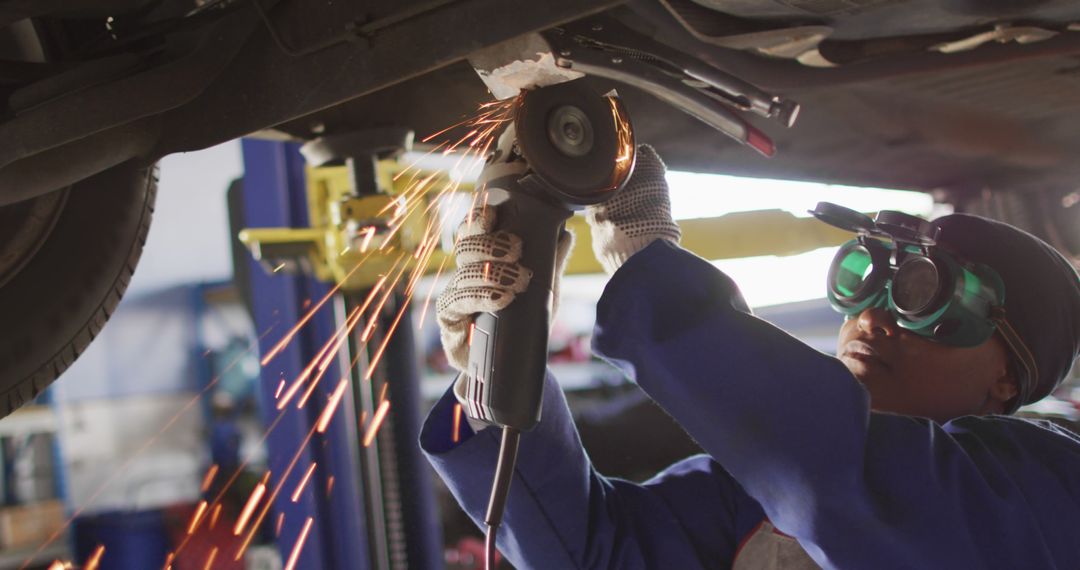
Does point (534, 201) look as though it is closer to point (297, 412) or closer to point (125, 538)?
point (297, 412)

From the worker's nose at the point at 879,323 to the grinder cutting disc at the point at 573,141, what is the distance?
2.10ft

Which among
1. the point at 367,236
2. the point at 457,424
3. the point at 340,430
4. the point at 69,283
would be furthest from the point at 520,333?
the point at 340,430

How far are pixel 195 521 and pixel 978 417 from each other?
416cm

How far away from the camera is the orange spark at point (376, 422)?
6.94 ft

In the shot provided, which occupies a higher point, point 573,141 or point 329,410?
point 573,141

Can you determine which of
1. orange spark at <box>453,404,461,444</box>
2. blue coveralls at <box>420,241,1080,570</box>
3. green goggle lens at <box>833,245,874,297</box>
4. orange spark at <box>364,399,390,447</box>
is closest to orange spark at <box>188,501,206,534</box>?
orange spark at <box>364,399,390,447</box>

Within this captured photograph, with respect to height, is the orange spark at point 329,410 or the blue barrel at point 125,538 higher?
the orange spark at point 329,410

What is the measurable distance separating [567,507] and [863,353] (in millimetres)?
554

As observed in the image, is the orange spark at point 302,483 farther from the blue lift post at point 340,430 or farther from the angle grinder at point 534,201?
the angle grinder at point 534,201

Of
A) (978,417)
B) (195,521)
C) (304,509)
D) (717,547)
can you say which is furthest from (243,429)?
(978,417)

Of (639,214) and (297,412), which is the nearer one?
(639,214)

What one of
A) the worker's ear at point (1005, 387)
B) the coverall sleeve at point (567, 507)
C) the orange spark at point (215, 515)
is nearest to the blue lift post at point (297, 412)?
the coverall sleeve at point (567, 507)

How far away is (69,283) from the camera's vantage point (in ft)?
4.14

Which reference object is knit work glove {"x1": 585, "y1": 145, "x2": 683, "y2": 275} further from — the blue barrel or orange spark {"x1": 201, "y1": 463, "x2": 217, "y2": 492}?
orange spark {"x1": 201, "y1": 463, "x2": 217, "y2": 492}
